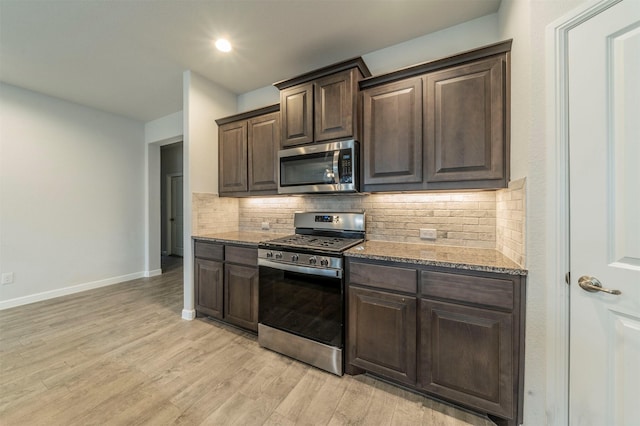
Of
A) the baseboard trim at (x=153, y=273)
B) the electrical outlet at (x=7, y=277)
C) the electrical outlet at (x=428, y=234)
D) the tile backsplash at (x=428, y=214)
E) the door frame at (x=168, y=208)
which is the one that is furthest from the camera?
the door frame at (x=168, y=208)

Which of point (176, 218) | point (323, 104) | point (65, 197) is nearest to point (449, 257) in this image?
point (323, 104)

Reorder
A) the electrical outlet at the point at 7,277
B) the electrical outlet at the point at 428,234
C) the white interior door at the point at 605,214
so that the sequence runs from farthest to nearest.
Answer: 1. the electrical outlet at the point at 7,277
2. the electrical outlet at the point at 428,234
3. the white interior door at the point at 605,214

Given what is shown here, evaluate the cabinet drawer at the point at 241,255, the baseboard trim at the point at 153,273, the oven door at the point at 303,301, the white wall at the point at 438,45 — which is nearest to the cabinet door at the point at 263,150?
the cabinet drawer at the point at 241,255

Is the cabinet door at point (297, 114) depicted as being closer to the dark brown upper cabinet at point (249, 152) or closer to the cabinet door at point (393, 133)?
the dark brown upper cabinet at point (249, 152)

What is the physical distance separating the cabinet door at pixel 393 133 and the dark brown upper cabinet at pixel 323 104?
137 mm

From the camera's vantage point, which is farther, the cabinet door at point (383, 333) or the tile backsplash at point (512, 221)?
the cabinet door at point (383, 333)

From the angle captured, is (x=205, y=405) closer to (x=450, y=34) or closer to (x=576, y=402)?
(x=576, y=402)

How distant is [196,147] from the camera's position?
269 centimetres

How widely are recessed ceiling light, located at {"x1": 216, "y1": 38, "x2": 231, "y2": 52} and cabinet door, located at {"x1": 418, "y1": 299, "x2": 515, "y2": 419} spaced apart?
2.73 metres

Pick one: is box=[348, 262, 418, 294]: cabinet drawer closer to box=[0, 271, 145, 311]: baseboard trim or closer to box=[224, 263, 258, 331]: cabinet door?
box=[224, 263, 258, 331]: cabinet door

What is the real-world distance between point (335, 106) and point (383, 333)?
6.03ft

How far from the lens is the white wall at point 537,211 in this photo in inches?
47.1

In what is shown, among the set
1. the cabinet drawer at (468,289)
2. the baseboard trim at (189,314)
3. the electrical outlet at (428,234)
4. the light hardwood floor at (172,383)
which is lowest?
the light hardwood floor at (172,383)

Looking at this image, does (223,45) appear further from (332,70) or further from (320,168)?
(320,168)
